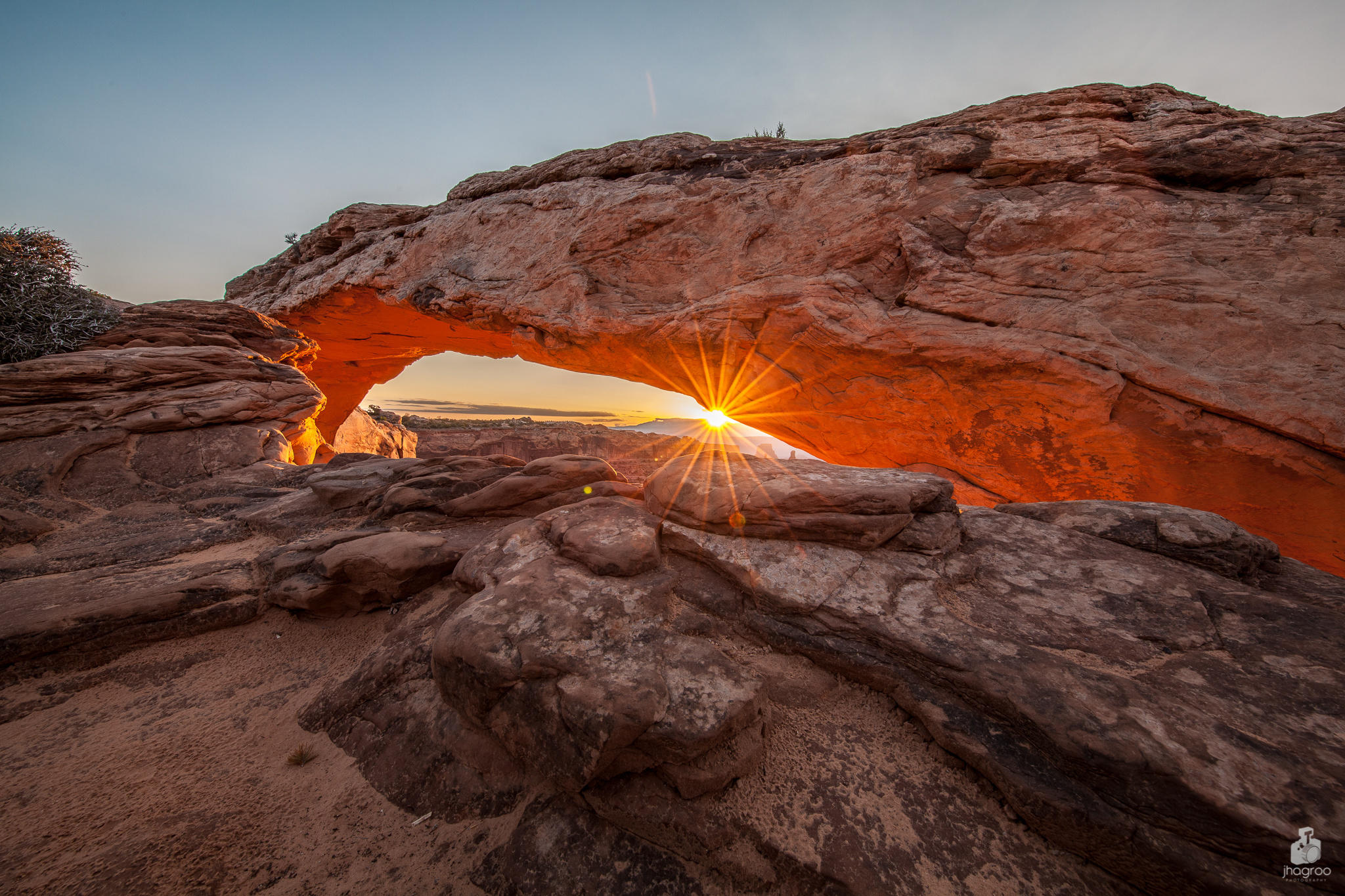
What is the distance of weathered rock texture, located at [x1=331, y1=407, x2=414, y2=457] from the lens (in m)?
16.0

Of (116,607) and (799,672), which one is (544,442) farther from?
(799,672)

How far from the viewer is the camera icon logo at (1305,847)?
1.86 metres

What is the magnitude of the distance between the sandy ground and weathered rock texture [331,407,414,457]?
43.0 feet

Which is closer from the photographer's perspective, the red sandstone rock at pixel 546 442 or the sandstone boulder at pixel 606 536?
the sandstone boulder at pixel 606 536

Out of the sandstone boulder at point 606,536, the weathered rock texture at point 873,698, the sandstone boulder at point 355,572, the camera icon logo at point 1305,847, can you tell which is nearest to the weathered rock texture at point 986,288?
the weathered rock texture at point 873,698

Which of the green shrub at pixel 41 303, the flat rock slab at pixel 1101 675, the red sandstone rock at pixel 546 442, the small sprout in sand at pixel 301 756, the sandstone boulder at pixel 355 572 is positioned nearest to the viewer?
the flat rock slab at pixel 1101 675

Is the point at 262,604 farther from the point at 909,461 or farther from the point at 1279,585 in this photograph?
the point at 909,461

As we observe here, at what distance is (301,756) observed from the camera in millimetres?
2930

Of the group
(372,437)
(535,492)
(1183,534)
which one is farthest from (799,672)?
A: (372,437)

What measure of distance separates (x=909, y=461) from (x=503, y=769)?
817cm

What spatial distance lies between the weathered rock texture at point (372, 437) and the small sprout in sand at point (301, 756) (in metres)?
14.3

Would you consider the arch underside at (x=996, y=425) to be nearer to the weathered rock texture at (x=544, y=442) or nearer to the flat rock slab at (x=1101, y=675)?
the flat rock slab at (x=1101, y=675)

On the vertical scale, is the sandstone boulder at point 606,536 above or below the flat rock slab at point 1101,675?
above

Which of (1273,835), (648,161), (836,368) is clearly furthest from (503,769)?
(648,161)
